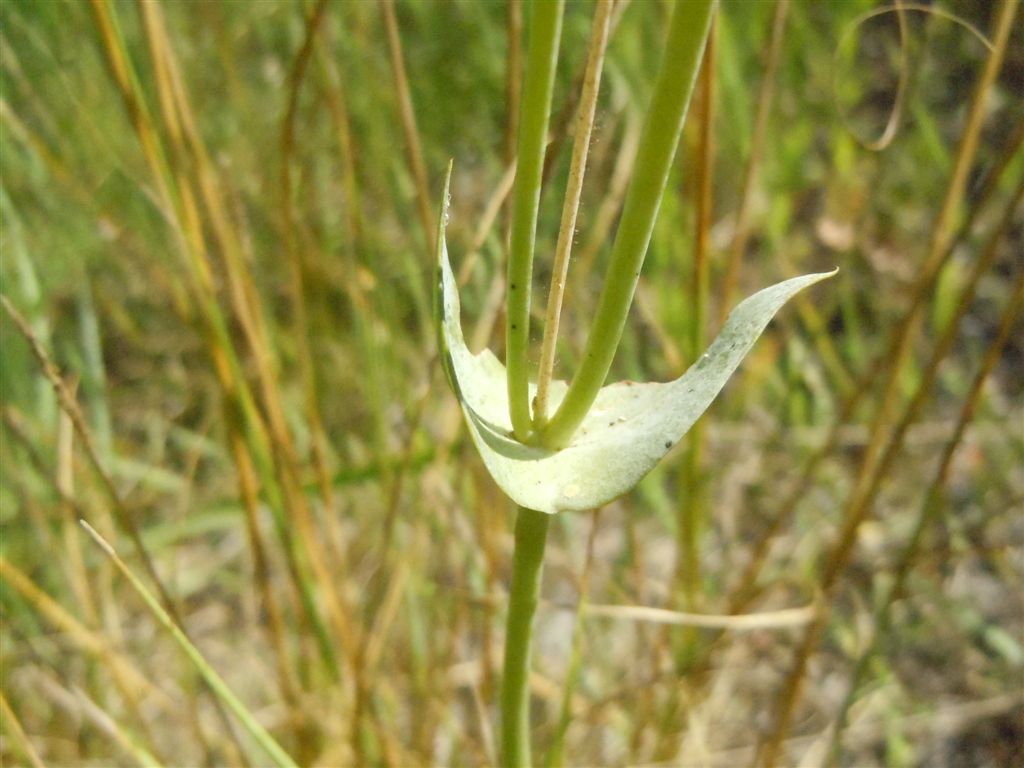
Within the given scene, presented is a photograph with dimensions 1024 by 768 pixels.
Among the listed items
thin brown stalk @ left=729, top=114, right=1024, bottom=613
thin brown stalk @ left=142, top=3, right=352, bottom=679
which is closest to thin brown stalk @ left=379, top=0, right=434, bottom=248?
thin brown stalk @ left=142, top=3, right=352, bottom=679

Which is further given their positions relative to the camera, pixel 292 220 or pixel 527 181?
pixel 292 220

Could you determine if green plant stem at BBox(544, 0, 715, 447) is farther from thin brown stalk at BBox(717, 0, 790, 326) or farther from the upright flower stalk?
thin brown stalk at BBox(717, 0, 790, 326)

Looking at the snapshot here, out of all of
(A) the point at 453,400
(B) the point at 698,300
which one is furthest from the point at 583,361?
(A) the point at 453,400

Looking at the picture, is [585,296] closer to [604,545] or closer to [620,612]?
[620,612]

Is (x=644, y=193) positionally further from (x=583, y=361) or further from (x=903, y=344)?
(x=903, y=344)

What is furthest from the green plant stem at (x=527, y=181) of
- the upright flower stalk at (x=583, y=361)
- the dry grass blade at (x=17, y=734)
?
the dry grass blade at (x=17, y=734)

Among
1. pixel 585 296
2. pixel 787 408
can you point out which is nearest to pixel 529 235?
pixel 585 296
